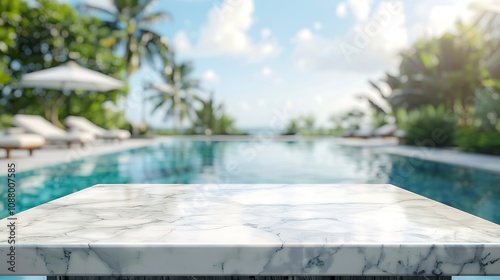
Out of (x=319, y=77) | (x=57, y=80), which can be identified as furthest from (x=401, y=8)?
(x=319, y=77)

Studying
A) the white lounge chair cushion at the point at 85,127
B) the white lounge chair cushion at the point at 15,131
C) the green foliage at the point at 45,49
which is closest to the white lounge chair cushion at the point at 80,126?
the white lounge chair cushion at the point at 85,127

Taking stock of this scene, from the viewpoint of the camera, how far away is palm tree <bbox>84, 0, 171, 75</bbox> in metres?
26.8

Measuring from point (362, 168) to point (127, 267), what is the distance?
A: 33.3 ft

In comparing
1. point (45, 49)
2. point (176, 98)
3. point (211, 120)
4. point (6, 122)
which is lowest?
point (6, 122)

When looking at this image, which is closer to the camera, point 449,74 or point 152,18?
point 449,74

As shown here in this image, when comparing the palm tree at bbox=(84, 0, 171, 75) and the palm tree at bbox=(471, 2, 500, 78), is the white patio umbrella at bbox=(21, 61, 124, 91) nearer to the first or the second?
the palm tree at bbox=(84, 0, 171, 75)

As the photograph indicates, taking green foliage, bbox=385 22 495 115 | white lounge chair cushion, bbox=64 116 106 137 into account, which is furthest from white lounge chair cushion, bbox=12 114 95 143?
green foliage, bbox=385 22 495 115

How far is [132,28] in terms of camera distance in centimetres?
2700

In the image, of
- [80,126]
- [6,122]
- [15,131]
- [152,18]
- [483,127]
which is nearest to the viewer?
[15,131]

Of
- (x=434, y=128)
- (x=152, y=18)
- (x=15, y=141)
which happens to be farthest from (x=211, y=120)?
(x=15, y=141)

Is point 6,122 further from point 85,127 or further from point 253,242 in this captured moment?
point 253,242

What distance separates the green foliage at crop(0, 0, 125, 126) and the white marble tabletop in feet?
62.4

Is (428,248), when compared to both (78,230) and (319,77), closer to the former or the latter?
(78,230)

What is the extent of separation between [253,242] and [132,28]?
2690 centimetres
